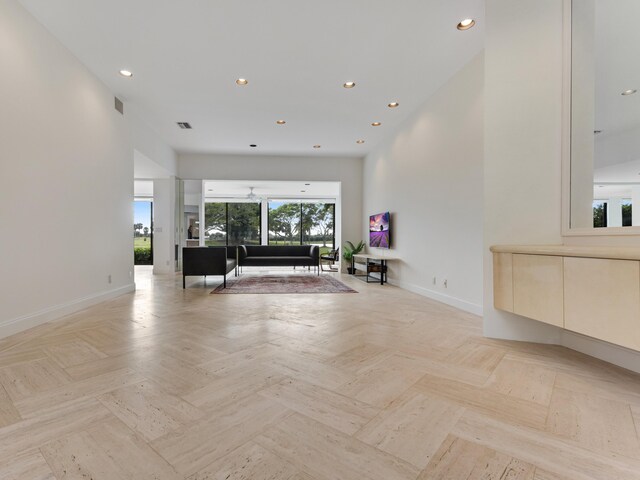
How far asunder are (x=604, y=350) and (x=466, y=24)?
3064 mm

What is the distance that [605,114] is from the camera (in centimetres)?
219

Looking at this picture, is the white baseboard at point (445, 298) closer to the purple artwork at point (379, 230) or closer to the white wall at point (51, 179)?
the purple artwork at point (379, 230)

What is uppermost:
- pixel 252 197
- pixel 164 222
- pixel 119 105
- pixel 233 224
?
pixel 119 105

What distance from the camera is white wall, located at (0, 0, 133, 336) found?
2.71 metres

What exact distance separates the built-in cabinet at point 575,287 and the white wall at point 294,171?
552 cm

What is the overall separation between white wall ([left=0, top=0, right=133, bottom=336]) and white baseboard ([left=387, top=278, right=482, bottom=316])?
14.9 ft

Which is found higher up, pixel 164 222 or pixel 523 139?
pixel 523 139

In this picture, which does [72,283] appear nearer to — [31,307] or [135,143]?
[31,307]

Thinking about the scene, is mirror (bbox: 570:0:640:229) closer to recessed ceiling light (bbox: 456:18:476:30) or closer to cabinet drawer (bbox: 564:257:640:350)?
cabinet drawer (bbox: 564:257:640:350)

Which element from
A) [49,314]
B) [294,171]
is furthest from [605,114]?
[294,171]

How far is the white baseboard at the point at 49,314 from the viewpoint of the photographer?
266cm

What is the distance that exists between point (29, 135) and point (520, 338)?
486cm

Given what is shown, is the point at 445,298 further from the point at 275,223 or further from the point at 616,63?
the point at 275,223

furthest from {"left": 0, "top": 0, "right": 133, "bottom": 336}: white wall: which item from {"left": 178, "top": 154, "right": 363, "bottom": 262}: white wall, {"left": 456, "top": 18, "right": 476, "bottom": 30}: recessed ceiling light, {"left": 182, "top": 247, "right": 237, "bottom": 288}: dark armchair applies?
{"left": 456, "top": 18, "right": 476, "bottom": 30}: recessed ceiling light
